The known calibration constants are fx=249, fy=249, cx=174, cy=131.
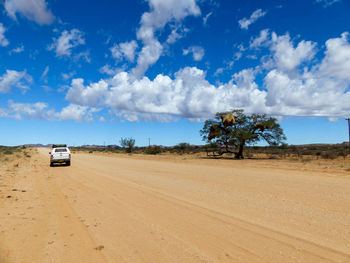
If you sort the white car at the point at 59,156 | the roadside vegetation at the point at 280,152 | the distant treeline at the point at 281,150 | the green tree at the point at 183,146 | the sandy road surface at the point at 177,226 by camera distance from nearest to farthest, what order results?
the sandy road surface at the point at 177,226
the white car at the point at 59,156
the roadside vegetation at the point at 280,152
the distant treeline at the point at 281,150
the green tree at the point at 183,146

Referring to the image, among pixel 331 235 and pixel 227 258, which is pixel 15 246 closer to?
pixel 227 258

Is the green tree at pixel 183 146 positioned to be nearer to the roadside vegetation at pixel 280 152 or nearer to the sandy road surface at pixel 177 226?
the roadside vegetation at pixel 280 152

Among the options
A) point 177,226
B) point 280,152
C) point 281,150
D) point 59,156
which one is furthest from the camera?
point 281,150

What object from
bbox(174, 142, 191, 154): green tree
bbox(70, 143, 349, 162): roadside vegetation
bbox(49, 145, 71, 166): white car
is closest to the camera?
bbox(49, 145, 71, 166): white car

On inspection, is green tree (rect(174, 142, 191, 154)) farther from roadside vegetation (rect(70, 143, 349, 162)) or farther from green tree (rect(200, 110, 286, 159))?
green tree (rect(200, 110, 286, 159))

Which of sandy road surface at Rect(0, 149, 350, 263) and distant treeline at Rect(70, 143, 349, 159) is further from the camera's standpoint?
distant treeline at Rect(70, 143, 349, 159)

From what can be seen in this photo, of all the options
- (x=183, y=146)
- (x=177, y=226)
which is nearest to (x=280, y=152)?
(x=183, y=146)

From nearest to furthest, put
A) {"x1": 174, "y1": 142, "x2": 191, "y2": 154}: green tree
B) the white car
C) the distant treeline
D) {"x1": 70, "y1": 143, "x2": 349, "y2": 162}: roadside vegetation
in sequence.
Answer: the white car < {"x1": 70, "y1": 143, "x2": 349, "y2": 162}: roadside vegetation < the distant treeline < {"x1": 174, "y1": 142, "x2": 191, "y2": 154}: green tree

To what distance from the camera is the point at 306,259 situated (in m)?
3.73

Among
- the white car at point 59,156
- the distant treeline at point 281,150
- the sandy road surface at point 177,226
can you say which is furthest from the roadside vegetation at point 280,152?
the sandy road surface at point 177,226

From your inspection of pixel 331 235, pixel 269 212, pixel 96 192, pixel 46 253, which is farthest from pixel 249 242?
pixel 96 192

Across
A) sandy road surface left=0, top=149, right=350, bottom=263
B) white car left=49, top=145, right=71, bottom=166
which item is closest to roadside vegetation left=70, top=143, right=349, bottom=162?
white car left=49, top=145, right=71, bottom=166

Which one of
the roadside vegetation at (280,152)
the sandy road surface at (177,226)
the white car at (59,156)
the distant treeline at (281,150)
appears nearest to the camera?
the sandy road surface at (177,226)

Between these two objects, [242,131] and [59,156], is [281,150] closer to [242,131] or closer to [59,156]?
[242,131]
